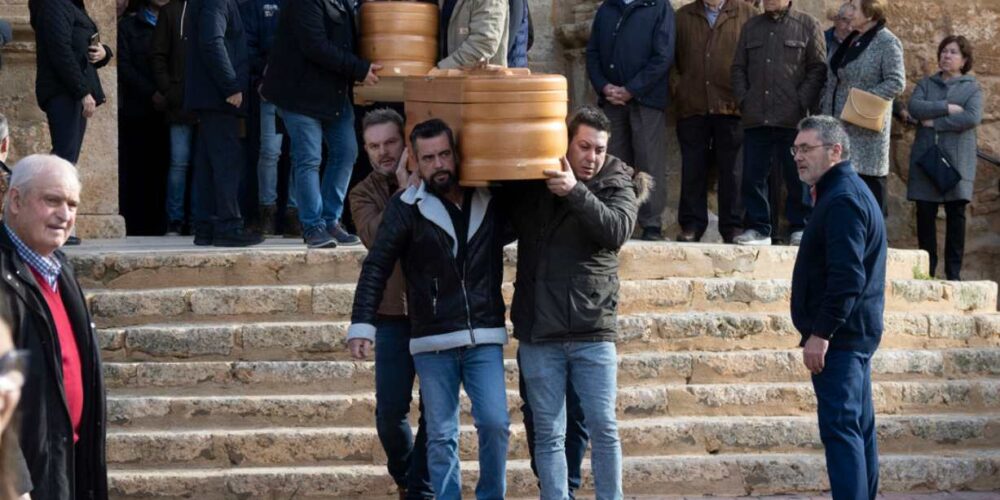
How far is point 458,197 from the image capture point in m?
7.35

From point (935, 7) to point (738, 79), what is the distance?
9.10ft

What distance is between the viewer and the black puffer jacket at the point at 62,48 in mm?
10422

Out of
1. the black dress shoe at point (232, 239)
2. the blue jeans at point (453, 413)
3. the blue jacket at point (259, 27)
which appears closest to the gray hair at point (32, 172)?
the blue jeans at point (453, 413)

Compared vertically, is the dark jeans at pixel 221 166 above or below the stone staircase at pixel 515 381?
above

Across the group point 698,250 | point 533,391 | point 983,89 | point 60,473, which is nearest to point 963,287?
point 698,250

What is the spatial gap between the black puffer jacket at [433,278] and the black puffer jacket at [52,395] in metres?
1.40

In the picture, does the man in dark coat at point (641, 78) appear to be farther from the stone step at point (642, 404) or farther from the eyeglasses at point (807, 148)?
the eyeglasses at point (807, 148)

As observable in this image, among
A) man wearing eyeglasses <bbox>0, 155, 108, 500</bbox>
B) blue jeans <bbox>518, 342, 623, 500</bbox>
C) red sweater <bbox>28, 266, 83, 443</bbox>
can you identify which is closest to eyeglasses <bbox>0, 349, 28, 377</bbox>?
man wearing eyeglasses <bbox>0, 155, 108, 500</bbox>

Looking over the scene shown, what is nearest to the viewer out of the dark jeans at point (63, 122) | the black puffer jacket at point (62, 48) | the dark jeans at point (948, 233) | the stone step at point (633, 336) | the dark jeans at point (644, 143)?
the stone step at point (633, 336)

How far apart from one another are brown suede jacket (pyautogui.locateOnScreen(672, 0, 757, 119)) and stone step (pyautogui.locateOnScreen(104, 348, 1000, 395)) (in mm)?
2468

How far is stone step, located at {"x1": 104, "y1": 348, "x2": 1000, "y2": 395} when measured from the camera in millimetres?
9047

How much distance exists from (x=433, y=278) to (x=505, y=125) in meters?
0.71

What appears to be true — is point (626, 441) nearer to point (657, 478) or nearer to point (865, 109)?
point (657, 478)

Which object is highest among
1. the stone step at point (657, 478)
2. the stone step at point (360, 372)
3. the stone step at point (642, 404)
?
the stone step at point (360, 372)
